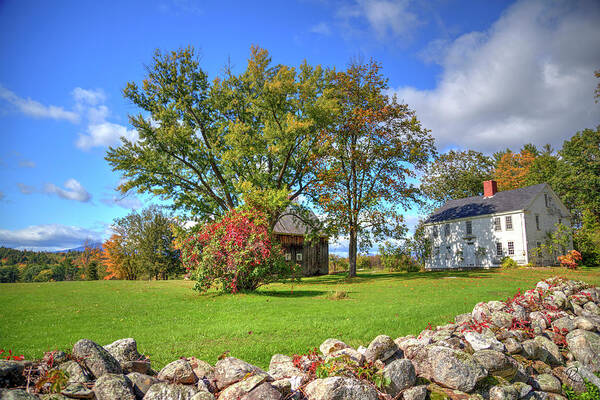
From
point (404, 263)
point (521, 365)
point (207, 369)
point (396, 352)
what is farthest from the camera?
point (404, 263)

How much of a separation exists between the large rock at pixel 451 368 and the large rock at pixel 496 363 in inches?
9.5

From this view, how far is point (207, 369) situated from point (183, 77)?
24591 millimetres

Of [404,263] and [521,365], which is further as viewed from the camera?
[404,263]

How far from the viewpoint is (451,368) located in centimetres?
377

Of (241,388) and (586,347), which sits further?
(586,347)

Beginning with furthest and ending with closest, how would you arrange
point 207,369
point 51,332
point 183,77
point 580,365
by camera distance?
point 183,77
point 51,332
point 580,365
point 207,369

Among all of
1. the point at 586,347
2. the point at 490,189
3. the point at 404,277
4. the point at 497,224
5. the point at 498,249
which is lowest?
the point at 404,277

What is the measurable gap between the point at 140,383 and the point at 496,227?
38.0 m

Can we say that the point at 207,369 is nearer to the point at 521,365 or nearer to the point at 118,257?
the point at 521,365

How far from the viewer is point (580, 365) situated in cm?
530

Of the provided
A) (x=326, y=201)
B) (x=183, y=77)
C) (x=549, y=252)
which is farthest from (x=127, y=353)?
(x=549, y=252)

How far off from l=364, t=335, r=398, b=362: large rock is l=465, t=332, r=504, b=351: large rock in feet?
4.11

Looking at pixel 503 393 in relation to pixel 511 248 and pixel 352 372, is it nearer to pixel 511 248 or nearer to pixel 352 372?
pixel 352 372

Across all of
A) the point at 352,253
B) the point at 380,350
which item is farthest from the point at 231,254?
the point at 352,253
